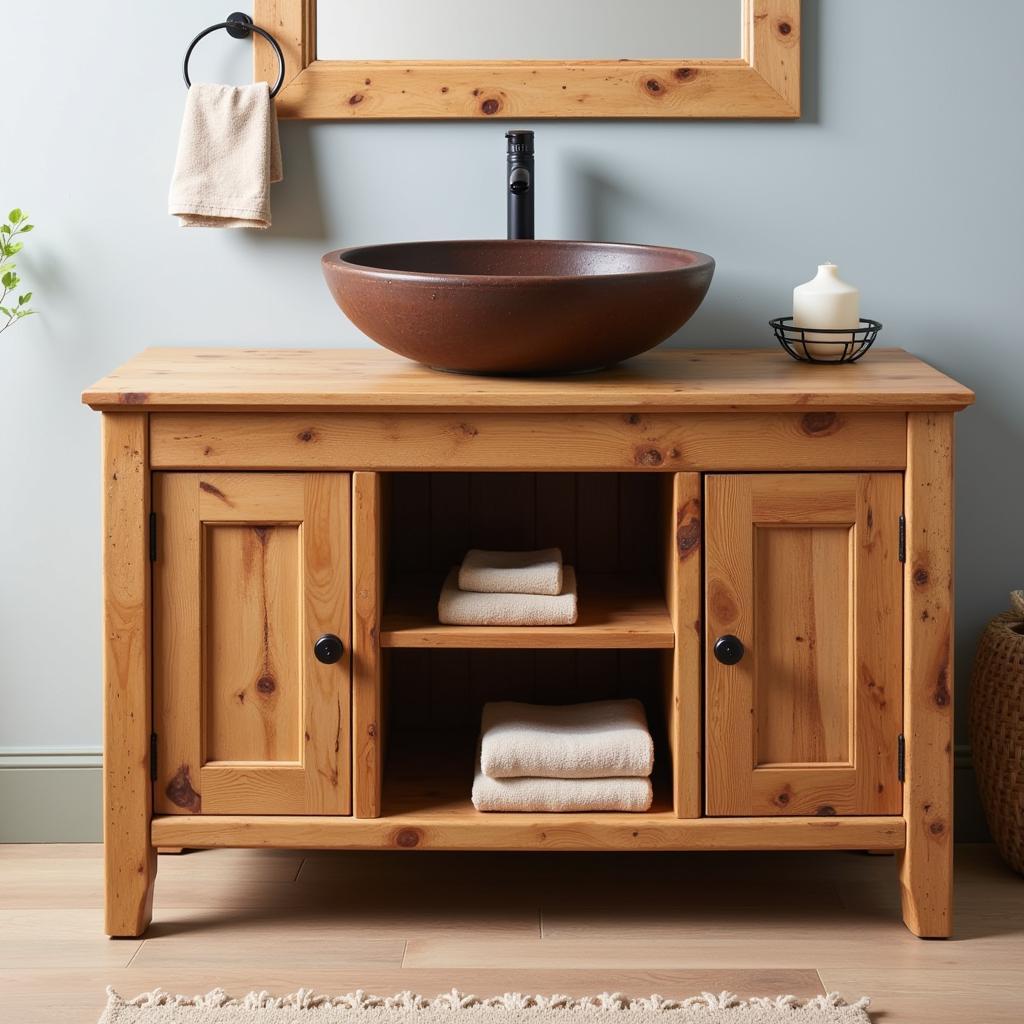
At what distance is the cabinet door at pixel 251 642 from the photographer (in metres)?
1.87

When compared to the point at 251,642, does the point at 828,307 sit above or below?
above

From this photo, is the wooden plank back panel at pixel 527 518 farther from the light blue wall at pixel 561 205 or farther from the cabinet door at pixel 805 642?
the cabinet door at pixel 805 642

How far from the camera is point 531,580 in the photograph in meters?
1.94

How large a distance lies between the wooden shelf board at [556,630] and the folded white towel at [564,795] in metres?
0.19

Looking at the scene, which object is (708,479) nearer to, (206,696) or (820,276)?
(820,276)

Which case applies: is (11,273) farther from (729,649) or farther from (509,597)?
(729,649)

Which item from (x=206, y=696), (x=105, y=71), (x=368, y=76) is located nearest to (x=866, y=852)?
(x=206, y=696)

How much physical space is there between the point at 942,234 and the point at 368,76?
0.94 meters

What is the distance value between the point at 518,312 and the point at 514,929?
0.86m

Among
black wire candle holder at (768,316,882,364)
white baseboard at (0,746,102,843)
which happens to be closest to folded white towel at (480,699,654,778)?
black wire candle holder at (768,316,882,364)

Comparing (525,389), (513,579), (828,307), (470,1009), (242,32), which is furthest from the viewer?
(242,32)

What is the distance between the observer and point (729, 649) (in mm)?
1870

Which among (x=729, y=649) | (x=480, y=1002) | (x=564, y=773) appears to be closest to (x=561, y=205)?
(x=729, y=649)

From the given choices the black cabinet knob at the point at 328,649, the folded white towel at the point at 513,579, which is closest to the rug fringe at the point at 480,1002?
the black cabinet knob at the point at 328,649
